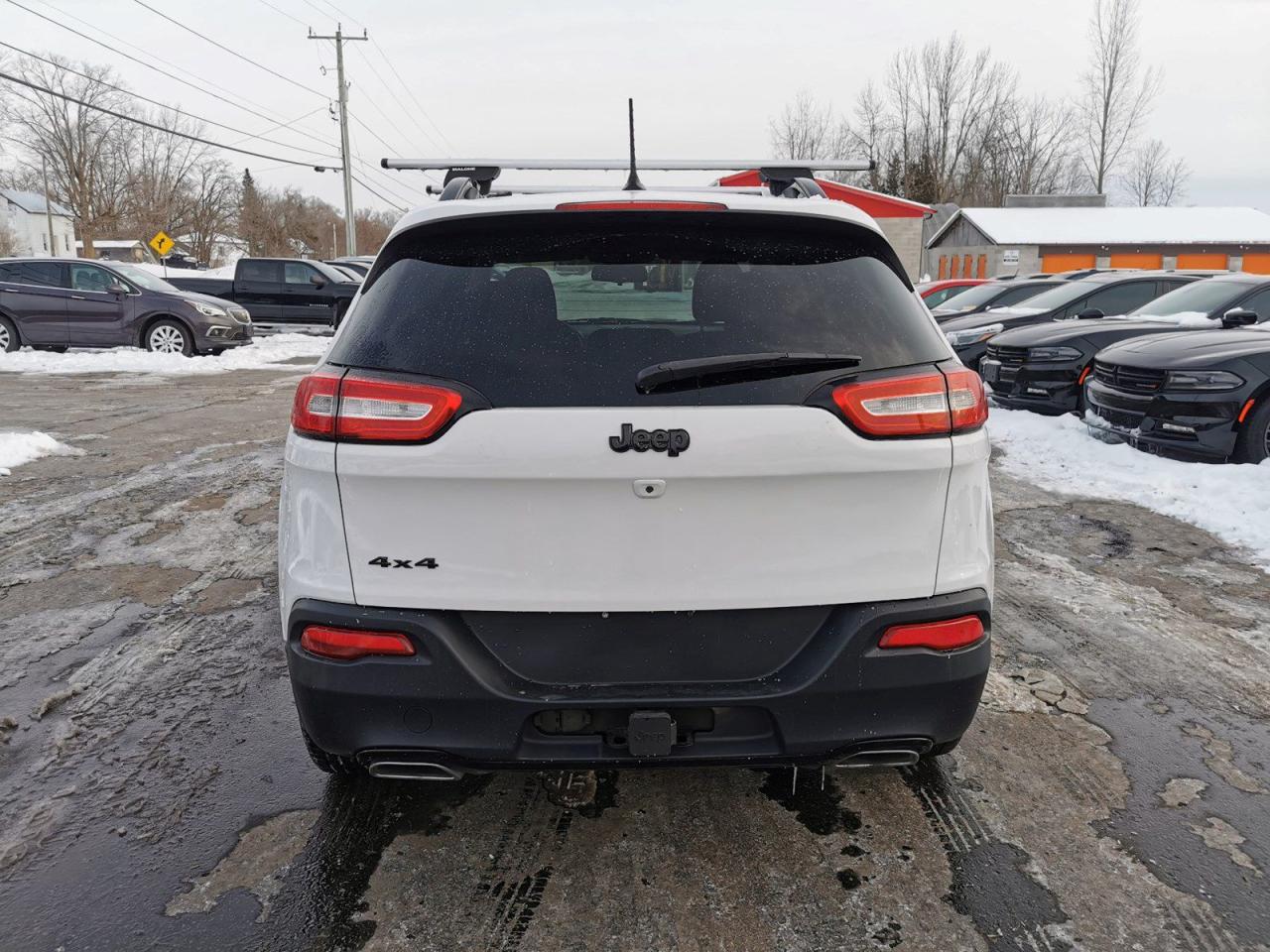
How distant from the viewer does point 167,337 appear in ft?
55.6

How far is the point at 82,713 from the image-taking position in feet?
11.3

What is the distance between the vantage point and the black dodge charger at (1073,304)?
39.5ft

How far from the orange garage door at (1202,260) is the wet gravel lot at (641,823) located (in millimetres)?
48503

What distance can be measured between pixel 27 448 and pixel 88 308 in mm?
9981

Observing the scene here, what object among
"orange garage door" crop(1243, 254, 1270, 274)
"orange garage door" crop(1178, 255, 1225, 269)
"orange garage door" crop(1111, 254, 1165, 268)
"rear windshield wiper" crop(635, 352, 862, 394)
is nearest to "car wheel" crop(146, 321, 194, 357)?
"rear windshield wiper" crop(635, 352, 862, 394)

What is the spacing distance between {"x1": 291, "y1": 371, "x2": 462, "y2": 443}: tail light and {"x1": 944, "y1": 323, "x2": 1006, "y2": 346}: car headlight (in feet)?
35.7

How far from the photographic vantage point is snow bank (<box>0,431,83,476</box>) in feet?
25.6

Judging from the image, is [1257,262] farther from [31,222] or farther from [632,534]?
[31,222]

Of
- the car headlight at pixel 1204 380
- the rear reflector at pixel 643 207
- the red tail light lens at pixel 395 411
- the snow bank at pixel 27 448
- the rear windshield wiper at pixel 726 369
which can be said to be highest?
the rear reflector at pixel 643 207

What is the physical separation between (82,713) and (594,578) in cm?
243

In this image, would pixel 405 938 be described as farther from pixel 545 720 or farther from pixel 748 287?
pixel 748 287

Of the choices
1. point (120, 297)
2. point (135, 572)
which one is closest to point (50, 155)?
point (120, 297)

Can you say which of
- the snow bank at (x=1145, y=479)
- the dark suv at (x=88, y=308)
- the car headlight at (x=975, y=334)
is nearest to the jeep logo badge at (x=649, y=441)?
the snow bank at (x=1145, y=479)

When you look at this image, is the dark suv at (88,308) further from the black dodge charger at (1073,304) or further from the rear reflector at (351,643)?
the rear reflector at (351,643)
